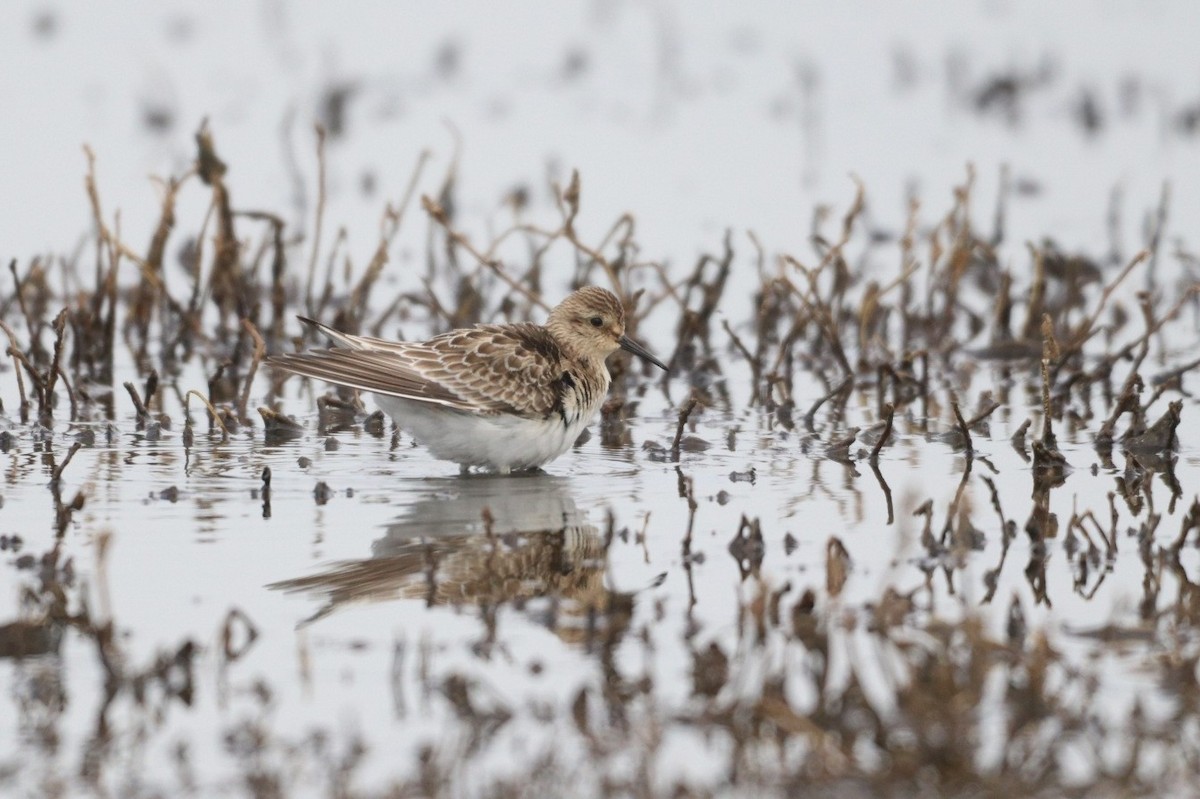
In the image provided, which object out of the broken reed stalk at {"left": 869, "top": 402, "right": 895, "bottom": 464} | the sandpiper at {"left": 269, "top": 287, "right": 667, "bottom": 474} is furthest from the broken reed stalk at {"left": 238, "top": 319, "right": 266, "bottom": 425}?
the broken reed stalk at {"left": 869, "top": 402, "right": 895, "bottom": 464}

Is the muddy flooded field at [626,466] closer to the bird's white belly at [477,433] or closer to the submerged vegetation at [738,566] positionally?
the submerged vegetation at [738,566]

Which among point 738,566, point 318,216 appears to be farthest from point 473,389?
point 318,216

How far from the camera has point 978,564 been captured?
7000 millimetres

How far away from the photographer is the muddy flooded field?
5.13m

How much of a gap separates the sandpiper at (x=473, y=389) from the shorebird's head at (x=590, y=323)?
1.50ft

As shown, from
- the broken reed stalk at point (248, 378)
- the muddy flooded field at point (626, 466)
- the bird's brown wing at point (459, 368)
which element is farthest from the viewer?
the broken reed stalk at point (248, 378)

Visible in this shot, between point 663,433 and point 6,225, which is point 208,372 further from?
point 6,225

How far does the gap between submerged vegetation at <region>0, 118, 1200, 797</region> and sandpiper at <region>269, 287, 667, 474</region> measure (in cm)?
43

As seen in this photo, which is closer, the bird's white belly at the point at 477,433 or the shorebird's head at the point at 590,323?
the bird's white belly at the point at 477,433

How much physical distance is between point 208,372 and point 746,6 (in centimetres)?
1517

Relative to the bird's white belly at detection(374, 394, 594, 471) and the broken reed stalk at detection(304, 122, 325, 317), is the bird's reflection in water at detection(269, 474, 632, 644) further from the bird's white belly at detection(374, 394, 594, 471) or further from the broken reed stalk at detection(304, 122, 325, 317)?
the broken reed stalk at detection(304, 122, 325, 317)

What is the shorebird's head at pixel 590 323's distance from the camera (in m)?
9.58

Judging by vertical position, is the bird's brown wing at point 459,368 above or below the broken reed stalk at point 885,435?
above

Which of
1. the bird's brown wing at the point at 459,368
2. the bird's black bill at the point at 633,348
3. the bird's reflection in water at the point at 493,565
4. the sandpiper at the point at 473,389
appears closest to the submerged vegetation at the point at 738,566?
the bird's reflection in water at the point at 493,565
